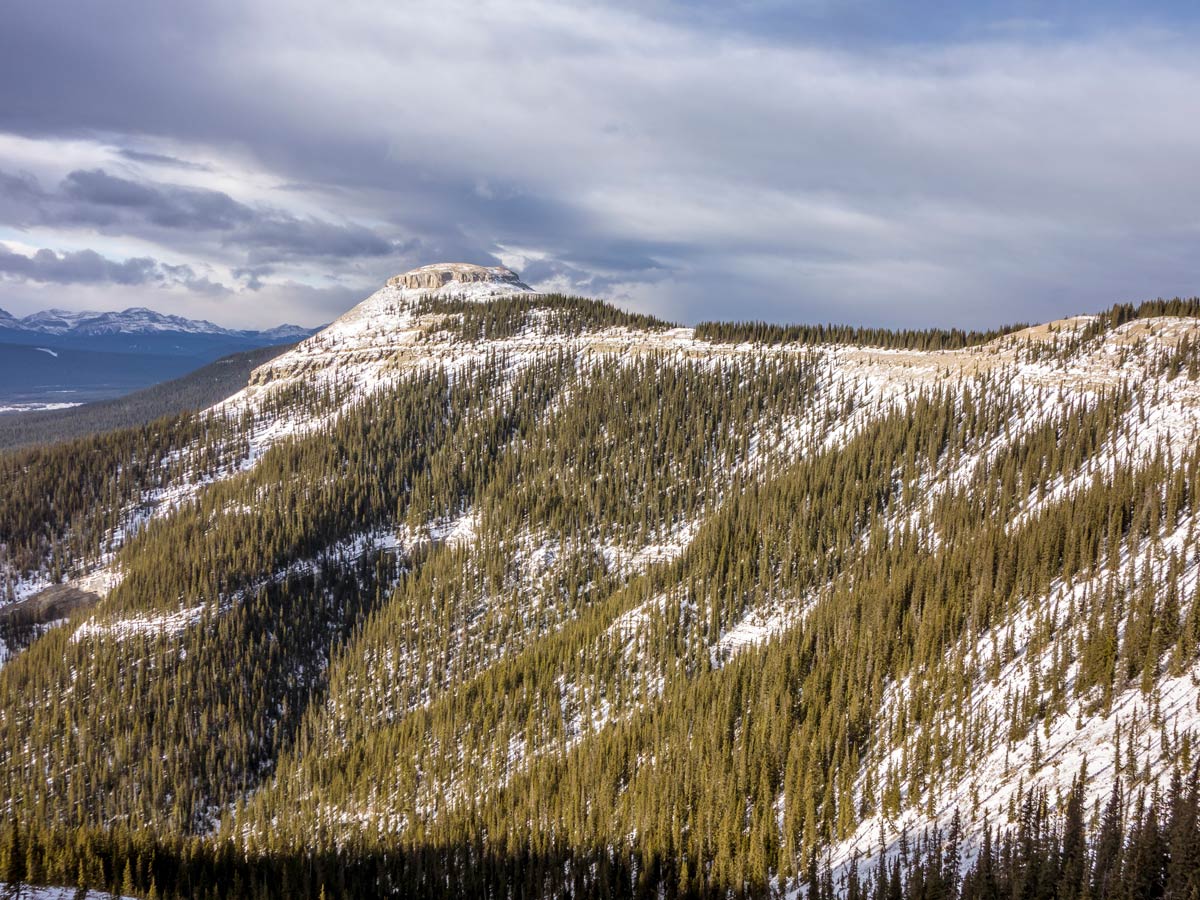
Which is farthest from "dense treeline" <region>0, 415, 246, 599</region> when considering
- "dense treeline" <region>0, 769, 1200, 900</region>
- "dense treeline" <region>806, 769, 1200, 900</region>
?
"dense treeline" <region>806, 769, 1200, 900</region>

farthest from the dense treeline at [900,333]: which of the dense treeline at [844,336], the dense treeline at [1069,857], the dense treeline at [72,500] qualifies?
the dense treeline at [72,500]

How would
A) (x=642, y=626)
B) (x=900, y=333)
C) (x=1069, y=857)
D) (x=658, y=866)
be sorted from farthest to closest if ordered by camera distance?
(x=900, y=333) < (x=642, y=626) < (x=658, y=866) < (x=1069, y=857)

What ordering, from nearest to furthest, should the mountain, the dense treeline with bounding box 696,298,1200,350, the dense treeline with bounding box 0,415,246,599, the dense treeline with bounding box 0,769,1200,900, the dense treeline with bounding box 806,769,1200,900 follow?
1. the dense treeline with bounding box 806,769,1200,900
2. the dense treeline with bounding box 0,769,1200,900
3. the mountain
4. the dense treeline with bounding box 696,298,1200,350
5. the dense treeline with bounding box 0,415,246,599

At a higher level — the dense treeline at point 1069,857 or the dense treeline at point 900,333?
the dense treeline at point 900,333

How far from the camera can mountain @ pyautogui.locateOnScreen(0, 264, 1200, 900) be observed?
2101 inches

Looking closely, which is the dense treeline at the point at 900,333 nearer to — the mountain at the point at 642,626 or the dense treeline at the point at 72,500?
the mountain at the point at 642,626

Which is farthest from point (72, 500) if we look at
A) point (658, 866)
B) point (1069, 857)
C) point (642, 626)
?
point (1069, 857)

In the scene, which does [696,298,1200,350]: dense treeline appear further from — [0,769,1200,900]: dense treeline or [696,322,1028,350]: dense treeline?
[0,769,1200,900]: dense treeline

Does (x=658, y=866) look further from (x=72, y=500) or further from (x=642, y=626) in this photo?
(x=72, y=500)

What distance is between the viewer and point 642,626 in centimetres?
10675

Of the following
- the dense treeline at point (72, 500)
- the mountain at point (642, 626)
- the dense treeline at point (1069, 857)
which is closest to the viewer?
the dense treeline at point (1069, 857)

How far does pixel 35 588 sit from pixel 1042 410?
223 meters

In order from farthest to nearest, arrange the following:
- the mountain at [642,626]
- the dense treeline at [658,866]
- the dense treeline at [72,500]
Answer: the dense treeline at [72,500] < the mountain at [642,626] < the dense treeline at [658,866]

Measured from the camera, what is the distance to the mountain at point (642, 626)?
175 feet
